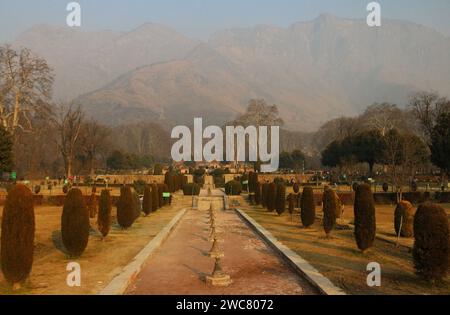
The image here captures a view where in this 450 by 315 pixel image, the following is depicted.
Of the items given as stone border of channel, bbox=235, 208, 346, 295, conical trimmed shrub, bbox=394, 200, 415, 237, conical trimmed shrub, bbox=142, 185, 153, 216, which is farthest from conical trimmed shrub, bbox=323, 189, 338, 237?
conical trimmed shrub, bbox=142, 185, 153, 216

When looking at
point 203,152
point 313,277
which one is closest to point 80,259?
point 313,277

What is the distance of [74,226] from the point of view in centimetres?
1191

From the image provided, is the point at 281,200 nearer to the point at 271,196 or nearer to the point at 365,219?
the point at 271,196

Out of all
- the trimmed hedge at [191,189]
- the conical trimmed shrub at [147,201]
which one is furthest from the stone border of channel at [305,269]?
the trimmed hedge at [191,189]

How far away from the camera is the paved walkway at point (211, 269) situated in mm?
8594

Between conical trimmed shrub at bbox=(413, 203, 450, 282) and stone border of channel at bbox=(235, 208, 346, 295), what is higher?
conical trimmed shrub at bbox=(413, 203, 450, 282)

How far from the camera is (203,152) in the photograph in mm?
106000

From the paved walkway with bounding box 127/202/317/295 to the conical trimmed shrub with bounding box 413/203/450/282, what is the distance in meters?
2.49

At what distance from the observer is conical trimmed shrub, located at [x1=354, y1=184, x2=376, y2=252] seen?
12.4 metres

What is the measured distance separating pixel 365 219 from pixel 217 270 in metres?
5.38

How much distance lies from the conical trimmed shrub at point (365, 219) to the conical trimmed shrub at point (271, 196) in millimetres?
12684

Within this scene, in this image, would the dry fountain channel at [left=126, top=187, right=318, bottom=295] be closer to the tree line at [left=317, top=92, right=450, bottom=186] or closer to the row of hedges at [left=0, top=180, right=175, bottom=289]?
the row of hedges at [left=0, top=180, right=175, bottom=289]

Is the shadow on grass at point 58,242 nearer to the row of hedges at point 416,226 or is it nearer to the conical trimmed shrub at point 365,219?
the conical trimmed shrub at point 365,219
